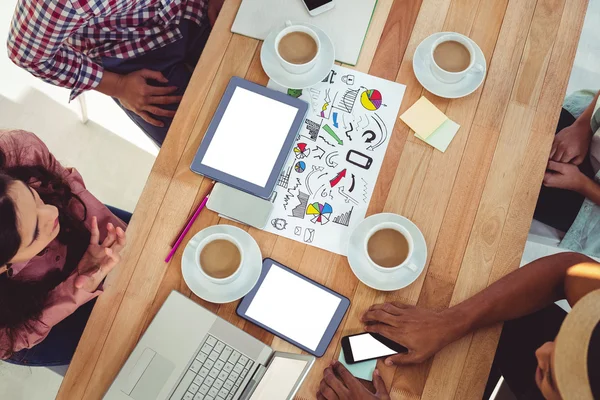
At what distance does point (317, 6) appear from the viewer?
1.18m

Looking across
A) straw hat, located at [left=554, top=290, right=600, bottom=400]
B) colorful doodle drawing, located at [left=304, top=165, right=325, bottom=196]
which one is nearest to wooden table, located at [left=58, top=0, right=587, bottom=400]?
colorful doodle drawing, located at [left=304, top=165, right=325, bottom=196]

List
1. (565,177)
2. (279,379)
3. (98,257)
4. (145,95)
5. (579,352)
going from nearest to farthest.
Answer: (579,352)
(279,379)
(98,257)
(565,177)
(145,95)

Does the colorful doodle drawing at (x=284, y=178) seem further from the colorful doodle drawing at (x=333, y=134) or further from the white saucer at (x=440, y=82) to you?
the white saucer at (x=440, y=82)

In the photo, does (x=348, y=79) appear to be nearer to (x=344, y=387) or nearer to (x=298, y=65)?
(x=298, y=65)

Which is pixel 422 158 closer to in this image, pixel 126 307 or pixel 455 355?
pixel 455 355

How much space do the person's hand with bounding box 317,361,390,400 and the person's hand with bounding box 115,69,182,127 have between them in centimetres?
86

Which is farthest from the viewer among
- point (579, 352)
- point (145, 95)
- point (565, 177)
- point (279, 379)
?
point (145, 95)

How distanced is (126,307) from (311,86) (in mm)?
607

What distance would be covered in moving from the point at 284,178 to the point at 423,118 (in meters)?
0.33

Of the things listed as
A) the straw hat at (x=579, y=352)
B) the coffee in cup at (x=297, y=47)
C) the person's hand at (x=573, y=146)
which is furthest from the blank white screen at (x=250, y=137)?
the person's hand at (x=573, y=146)

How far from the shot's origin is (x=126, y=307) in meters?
1.07

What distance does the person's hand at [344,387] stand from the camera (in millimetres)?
994

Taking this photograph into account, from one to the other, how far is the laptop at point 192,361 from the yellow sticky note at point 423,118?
55 centimetres

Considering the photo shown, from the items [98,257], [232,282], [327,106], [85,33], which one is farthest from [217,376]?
[85,33]
